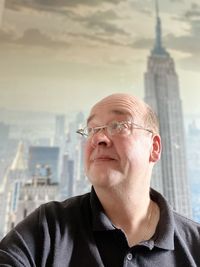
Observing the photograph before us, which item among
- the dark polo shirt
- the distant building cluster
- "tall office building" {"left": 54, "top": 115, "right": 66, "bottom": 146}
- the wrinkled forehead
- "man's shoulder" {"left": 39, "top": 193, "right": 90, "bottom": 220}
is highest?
"tall office building" {"left": 54, "top": 115, "right": 66, "bottom": 146}

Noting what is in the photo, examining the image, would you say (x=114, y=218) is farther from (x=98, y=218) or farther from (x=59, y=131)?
(x=59, y=131)

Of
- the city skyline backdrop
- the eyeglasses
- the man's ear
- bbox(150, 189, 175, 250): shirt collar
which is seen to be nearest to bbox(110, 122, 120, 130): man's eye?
the eyeglasses

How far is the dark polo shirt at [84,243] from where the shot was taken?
613mm

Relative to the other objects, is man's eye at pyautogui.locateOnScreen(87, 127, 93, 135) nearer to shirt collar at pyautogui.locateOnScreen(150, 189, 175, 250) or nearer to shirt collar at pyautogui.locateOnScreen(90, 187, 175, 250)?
shirt collar at pyautogui.locateOnScreen(90, 187, 175, 250)

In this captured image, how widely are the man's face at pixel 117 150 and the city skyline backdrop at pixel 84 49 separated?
860 mm

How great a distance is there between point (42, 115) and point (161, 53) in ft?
3.02

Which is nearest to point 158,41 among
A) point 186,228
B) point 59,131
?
point 59,131

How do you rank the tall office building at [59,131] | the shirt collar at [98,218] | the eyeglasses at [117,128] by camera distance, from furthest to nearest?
the tall office building at [59,131], the eyeglasses at [117,128], the shirt collar at [98,218]

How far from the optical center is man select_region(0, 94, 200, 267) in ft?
2.07

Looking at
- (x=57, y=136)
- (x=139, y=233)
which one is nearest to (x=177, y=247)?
(x=139, y=233)

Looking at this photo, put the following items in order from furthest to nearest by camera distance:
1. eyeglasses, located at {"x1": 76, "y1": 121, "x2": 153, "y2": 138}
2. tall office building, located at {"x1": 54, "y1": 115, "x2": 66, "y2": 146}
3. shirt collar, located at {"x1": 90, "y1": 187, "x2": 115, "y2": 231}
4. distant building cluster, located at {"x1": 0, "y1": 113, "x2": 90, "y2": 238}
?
tall office building, located at {"x1": 54, "y1": 115, "x2": 66, "y2": 146} < distant building cluster, located at {"x1": 0, "y1": 113, "x2": 90, "y2": 238} < eyeglasses, located at {"x1": 76, "y1": 121, "x2": 153, "y2": 138} < shirt collar, located at {"x1": 90, "y1": 187, "x2": 115, "y2": 231}

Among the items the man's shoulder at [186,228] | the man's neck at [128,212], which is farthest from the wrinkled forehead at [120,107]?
the man's shoulder at [186,228]

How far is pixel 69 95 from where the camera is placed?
1709 millimetres

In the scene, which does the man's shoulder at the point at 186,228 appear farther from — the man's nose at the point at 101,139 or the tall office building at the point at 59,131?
the tall office building at the point at 59,131
